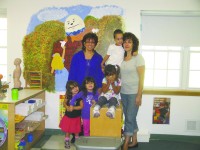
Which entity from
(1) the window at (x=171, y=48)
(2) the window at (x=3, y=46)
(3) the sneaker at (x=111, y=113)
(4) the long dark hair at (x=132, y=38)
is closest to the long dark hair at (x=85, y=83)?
(3) the sneaker at (x=111, y=113)

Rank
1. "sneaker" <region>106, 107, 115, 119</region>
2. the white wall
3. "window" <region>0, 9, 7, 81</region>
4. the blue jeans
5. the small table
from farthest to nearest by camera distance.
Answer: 1. "window" <region>0, 9, 7, 81</region>
2. the white wall
3. the blue jeans
4. "sneaker" <region>106, 107, 115, 119</region>
5. the small table

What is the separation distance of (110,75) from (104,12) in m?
1.11

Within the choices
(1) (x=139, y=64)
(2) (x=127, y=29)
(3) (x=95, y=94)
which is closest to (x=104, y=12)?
(2) (x=127, y=29)

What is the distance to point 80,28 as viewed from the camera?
3.62 m

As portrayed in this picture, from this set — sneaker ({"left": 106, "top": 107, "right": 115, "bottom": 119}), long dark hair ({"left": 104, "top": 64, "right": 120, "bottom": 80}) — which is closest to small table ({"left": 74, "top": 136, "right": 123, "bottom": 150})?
sneaker ({"left": 106, "top": 107, "right": 115, "bottom": 119})

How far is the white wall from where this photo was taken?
3537 mm

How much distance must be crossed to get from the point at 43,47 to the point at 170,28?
75.8 inches

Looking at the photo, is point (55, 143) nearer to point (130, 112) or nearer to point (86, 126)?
point (86, 126)

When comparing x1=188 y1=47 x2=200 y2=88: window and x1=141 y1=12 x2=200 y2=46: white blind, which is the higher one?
x1=141 y1=12 x2=200 y2=46: white blind

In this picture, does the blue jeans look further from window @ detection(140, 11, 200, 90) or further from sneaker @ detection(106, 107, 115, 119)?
window @ detection(140, 11, 200, 90)

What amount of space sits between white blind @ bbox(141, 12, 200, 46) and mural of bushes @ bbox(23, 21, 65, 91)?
1274 millimetres

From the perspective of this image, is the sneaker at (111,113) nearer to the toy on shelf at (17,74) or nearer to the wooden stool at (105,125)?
the wooden stool at (105,125)

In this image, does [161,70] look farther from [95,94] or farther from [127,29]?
[95,94]

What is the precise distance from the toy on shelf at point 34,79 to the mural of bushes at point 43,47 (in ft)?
0.23
